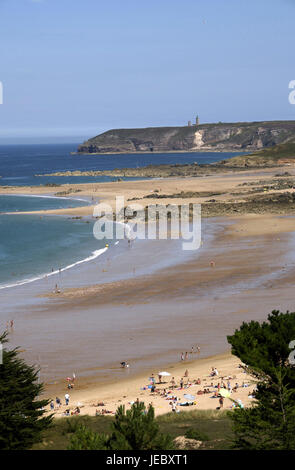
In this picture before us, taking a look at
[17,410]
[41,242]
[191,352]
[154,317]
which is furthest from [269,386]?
[41,242]

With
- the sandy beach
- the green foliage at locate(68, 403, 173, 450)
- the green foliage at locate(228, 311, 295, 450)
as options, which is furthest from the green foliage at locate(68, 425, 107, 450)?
the sandy beach

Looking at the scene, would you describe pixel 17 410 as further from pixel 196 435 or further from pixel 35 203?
pixel 35 203

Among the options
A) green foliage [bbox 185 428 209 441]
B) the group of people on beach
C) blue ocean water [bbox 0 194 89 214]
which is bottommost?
green foliage [bbox 185 428 209 441]

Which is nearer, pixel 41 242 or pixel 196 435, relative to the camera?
pixel 196 435

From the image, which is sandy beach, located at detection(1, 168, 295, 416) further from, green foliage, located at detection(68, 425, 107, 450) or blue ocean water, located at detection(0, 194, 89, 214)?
blue ocean water, located at detection(0, 194, 89, 214)

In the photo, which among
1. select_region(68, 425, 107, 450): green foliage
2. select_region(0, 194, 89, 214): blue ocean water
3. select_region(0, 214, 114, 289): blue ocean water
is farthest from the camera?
select_region(0, 194, 89, 214): blue ocean water
